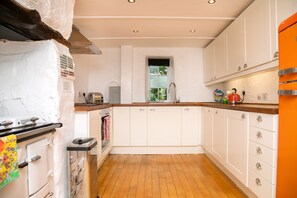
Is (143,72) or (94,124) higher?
(143,72)

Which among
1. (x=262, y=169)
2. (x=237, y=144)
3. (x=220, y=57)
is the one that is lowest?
(x=262, y=169)

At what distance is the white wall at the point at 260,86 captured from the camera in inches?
90.9

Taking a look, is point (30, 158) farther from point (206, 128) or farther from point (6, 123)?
point (206, 128)

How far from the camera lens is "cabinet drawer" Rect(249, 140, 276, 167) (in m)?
1.40

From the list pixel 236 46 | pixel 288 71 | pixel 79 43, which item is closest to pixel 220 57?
pixel 236 46

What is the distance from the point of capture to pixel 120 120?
333 cm

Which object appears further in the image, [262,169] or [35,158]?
[262,169]

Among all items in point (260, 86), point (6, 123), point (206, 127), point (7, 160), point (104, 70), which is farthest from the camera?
point (104, 70)

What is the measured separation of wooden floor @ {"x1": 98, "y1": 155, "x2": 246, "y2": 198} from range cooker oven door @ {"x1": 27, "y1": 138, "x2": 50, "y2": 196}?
2.92 ft

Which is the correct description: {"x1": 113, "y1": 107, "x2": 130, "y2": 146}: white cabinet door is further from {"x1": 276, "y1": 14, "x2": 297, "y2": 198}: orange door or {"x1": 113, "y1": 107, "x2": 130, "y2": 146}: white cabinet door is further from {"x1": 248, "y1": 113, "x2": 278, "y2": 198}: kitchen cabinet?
{"x1": 276, "y1": 14, "x2": 297, "y2": 198}: orange door

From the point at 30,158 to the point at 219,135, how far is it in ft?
7.28

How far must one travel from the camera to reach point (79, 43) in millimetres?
2447

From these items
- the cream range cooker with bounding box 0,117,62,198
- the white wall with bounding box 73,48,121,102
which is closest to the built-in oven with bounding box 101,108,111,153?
the white wall with bounding box 73,48,121,102

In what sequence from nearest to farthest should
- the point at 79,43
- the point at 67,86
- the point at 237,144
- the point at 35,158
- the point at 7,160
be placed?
1. the point at 7,160
2. the point at 35,158
3. the point at 67,86
4. the point at 237,144
5. the point at 79,43
